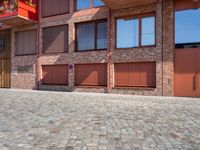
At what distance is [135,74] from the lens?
14586 millimetres

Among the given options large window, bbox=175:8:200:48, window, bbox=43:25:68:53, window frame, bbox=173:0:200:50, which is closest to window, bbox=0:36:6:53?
window, bbox=43:25:68:53

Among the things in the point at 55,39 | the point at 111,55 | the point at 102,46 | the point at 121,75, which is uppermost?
the point at 55,39

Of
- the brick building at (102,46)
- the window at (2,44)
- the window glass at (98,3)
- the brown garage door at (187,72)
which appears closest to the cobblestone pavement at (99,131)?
the brown garage door at (187,72)

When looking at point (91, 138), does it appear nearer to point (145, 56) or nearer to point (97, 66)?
point (145, 56)

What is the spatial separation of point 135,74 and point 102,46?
11.4 ft

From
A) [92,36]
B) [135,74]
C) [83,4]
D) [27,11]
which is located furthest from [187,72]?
[27,11]

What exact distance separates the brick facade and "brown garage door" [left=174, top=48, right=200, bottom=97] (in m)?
0.43

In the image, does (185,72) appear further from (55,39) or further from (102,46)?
→ (55,39)

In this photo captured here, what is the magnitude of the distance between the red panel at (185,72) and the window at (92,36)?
5497mm

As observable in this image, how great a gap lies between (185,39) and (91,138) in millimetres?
10781

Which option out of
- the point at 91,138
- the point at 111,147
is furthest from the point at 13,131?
the point at 111,147

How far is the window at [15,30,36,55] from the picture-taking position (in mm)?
19473

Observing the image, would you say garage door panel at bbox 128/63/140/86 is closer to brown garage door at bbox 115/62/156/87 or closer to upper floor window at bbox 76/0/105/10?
brown garage door at bbox 115/62/156/87

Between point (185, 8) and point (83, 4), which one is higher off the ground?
point (83, 4)
